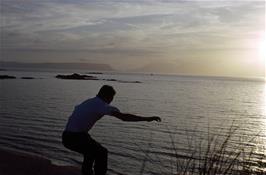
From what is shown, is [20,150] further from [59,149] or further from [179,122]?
[179,122]

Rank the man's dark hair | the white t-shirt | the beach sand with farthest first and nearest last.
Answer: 1. the beach sand
2. the man's dark hair
3. the white t-shirt

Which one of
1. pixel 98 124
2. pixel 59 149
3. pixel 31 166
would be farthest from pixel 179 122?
pixel 31 166

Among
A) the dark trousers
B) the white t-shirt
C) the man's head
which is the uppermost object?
the man's head

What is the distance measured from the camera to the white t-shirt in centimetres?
Result: 802

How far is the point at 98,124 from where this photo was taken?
1153 inches

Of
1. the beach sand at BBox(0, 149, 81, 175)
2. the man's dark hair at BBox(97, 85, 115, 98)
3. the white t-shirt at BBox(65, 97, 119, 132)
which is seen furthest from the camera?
the beach sand at BBox(0, 149, 81, 175)

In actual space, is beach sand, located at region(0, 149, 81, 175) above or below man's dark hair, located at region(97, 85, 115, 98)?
below

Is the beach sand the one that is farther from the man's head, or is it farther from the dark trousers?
the man's head

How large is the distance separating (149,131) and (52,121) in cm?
795

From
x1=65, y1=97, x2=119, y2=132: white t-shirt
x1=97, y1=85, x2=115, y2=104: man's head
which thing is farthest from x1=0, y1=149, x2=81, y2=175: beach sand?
x1=97, y1=85, x2=115, y2=104: man's head

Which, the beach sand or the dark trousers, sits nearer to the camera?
the dark trousers

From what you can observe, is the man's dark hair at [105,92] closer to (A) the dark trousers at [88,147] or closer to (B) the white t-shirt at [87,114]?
(B) the white t-shirt at [87,114]

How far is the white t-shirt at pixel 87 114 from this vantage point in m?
8.02

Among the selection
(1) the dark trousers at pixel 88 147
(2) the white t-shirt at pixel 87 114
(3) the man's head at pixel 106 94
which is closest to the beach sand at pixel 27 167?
(1) the dark trousers at pixel 88 147
